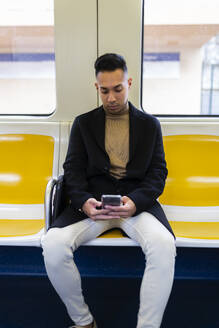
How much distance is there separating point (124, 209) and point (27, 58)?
5.58 ft

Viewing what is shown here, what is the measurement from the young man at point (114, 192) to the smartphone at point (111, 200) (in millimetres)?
26

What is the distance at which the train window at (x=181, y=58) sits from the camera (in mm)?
2738

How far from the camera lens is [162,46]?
110 inches

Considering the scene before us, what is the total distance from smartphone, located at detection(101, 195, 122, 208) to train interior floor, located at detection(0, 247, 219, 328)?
64cm

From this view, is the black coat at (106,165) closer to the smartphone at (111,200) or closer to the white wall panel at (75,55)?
the smartphone at (111,200)

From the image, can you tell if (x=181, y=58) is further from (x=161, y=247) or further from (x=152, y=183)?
(x=161, y=247)

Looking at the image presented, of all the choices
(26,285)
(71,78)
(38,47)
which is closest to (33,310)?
(26,285)

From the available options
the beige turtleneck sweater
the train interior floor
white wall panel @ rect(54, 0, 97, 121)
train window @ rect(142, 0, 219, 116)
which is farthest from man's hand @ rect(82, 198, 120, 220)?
train window @ rect(142, 0, 219, 116)

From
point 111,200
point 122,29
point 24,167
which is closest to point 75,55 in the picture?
point 122,29

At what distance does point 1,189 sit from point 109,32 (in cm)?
145

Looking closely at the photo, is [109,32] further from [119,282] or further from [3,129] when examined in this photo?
[119,282]

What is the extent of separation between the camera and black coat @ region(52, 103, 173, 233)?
204 cm

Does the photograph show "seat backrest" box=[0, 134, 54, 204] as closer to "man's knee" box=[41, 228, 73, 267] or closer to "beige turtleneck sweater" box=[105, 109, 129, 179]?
"beige turtleneck sweater" box=[105, 109, 129, 179]

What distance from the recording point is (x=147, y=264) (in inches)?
68.7
